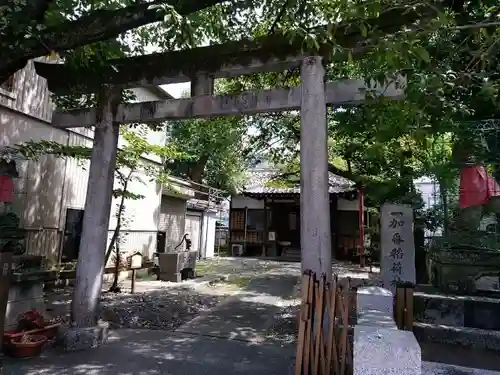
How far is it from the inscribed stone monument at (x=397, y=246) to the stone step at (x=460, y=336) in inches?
42.1

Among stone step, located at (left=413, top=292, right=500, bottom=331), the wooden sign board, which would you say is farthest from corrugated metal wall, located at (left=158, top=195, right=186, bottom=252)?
stone step, located at (left=413, top=292, right=500, bottom=331)

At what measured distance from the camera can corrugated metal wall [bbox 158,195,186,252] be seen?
17812 millimetres

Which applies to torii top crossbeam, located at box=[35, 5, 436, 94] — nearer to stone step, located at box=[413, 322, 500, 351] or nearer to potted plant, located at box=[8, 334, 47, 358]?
potted plant, located at box=[8, 334, 47, 358]

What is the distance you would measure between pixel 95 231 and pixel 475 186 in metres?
7.26

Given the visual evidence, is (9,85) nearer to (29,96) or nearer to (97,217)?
(29,96)

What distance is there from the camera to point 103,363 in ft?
18.6

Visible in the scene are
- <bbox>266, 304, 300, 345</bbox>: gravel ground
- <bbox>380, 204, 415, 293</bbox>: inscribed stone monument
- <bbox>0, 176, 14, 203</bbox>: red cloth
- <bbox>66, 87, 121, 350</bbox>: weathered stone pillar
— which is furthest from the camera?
<bbox>380, 204, 415, 293</bbox>: inscribed stone monument

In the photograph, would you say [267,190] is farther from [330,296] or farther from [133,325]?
[330,296]

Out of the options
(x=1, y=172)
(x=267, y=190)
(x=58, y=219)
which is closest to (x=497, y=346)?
(x=1, y=172)

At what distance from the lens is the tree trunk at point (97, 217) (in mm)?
6488

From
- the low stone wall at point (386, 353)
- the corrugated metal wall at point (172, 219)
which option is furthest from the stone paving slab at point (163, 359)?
the corrugated metal wall at point (172, 219)

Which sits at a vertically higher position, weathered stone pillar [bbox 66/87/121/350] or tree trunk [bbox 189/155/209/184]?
tree trunk [bbox 189/155/209/184]

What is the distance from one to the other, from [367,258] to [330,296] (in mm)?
16955

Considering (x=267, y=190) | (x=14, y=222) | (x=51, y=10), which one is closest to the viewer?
(x=51, y=10)
